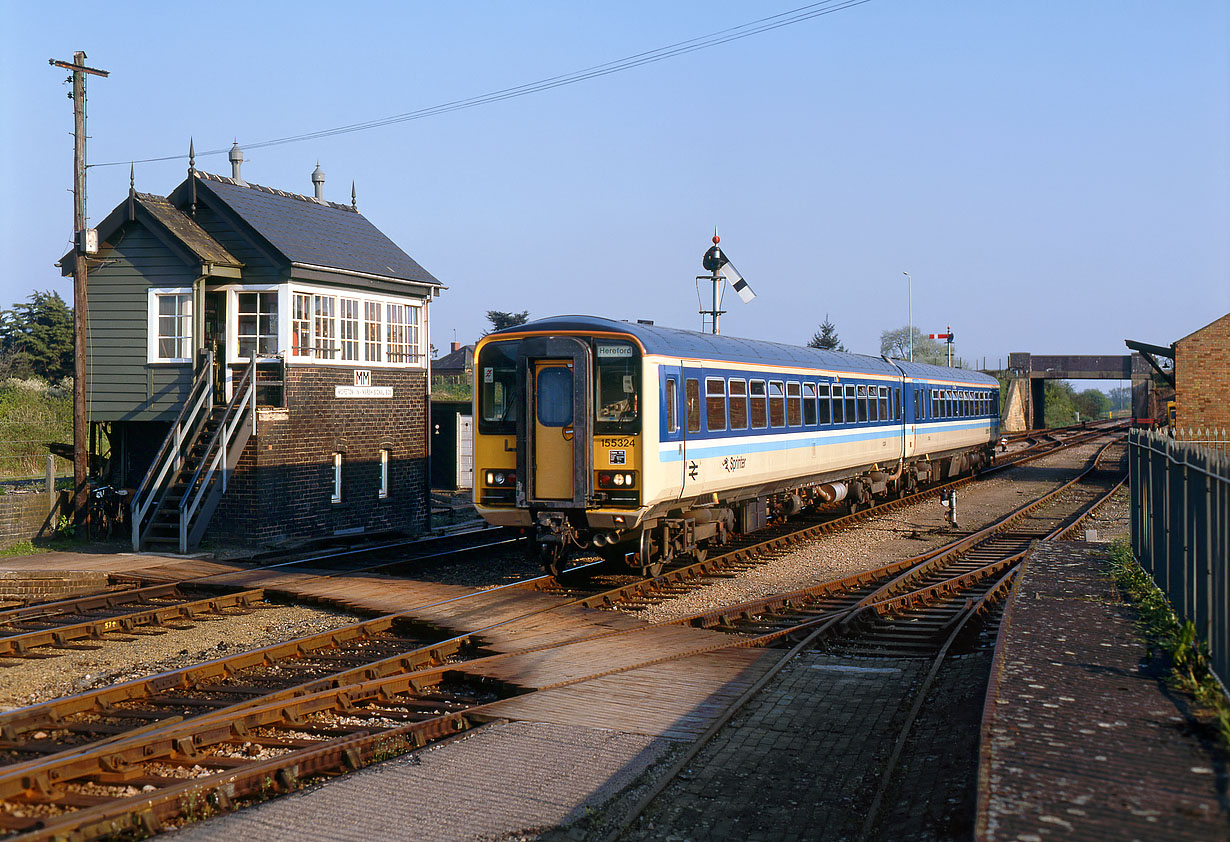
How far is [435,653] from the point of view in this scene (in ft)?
32.3

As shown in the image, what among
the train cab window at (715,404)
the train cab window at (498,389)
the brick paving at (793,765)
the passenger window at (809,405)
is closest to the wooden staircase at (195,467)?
the train cab window at (498,389)

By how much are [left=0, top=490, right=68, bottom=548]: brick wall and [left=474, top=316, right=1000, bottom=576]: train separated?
29.3 ft

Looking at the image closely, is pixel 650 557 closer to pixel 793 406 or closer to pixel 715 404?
pixel 715 404

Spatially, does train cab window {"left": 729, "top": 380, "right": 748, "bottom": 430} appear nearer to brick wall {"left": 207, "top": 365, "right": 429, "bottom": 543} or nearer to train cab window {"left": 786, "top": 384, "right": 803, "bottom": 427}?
train cab window {"left": 786, "top": 384, "right": 803, "bottom": 427}

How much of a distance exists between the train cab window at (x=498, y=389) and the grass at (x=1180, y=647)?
7.20 metres

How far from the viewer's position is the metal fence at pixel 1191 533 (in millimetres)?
6961

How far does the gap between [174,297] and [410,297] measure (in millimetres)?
4701

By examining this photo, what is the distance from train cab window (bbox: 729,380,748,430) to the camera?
49.4 feet

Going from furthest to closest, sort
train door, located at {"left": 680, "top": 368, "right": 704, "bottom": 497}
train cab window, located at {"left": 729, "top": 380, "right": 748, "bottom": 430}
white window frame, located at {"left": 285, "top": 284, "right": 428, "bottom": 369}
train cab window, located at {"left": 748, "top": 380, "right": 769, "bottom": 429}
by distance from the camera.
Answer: white window frame, located at {"left": 285, "top": 284, "right": 428, "bottom": 369}, train cab window, located at {"left": 748, "top": 380, "right": 769, "bottom": 429}, train cab window, located at {"left": 729, "top": 380, "right": 748, "bottom": 430}, train door, located at {"left": 680, "top": 368, "right": 704, "bottom": 497}

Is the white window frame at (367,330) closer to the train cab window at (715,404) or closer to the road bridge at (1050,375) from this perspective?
the train cab window at (715,404)

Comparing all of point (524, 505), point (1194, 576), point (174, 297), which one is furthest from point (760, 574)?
point (174, 297)

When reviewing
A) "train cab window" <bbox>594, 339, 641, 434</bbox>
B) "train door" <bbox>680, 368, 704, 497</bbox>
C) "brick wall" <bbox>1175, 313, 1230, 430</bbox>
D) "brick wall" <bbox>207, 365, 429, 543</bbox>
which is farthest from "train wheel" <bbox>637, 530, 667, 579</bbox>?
"brick wall" <bbox>1175, 313, 1230, 430</bbox>

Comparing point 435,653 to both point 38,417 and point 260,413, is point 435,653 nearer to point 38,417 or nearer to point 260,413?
point 260,413

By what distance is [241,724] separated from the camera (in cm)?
740
